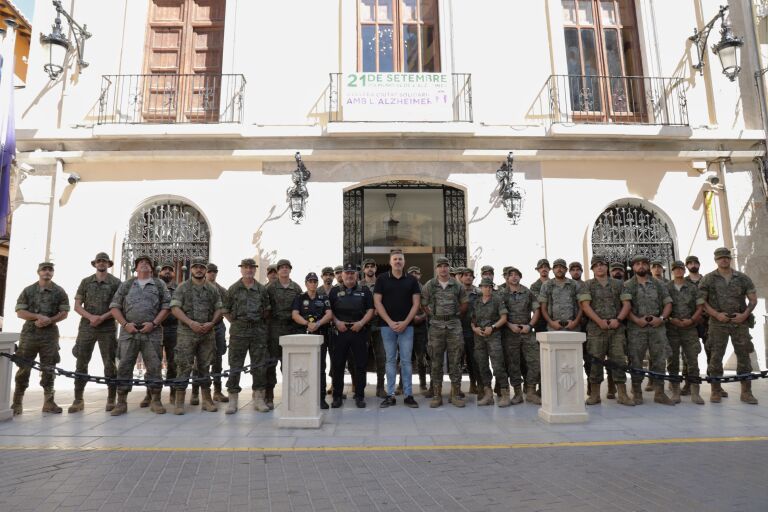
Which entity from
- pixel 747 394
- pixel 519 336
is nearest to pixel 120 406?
pixel 519 336

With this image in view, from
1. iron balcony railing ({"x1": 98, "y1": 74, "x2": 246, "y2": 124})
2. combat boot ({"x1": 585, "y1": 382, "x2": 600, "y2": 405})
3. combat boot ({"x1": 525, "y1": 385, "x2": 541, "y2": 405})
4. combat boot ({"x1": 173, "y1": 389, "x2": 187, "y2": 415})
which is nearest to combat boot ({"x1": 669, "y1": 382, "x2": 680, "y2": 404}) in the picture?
combat boot ({"x1": 585, "y1": 382, "x2": 600, "y2": 405})

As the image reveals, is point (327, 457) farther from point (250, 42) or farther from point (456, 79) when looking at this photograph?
point (250, 42)

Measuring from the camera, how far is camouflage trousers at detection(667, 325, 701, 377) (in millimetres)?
7051

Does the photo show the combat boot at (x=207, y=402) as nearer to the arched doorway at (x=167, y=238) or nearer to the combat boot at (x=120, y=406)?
the combat boot at (x=120, y=406)

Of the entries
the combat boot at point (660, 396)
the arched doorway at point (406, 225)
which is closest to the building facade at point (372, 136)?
the arched doorway at point (406, 225)

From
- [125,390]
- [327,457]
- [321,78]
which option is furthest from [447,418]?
[321,78]

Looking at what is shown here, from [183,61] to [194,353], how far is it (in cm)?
717

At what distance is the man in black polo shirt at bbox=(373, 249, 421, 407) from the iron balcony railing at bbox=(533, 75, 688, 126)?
18.1ft

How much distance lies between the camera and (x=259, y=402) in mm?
6598

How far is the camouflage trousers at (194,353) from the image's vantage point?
6480mm

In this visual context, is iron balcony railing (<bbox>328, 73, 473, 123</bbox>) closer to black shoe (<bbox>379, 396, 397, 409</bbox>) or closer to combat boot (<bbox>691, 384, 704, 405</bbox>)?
black shoe (<bbox>379, 396, 397, 409</bbox>)

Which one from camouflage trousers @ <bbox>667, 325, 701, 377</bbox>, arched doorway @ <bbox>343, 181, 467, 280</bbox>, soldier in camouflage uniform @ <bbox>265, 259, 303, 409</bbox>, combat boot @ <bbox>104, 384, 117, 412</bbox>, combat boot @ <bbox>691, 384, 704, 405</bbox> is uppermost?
arched doorway @ <bbox>343, 181, 467, 280</bbox>

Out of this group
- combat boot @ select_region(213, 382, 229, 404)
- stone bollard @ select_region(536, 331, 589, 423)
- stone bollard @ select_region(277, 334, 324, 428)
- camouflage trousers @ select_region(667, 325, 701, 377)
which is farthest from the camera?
combat boot @ select_region(213, 382, 229, 404)

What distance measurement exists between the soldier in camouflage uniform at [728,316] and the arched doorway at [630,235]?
2.82 m
